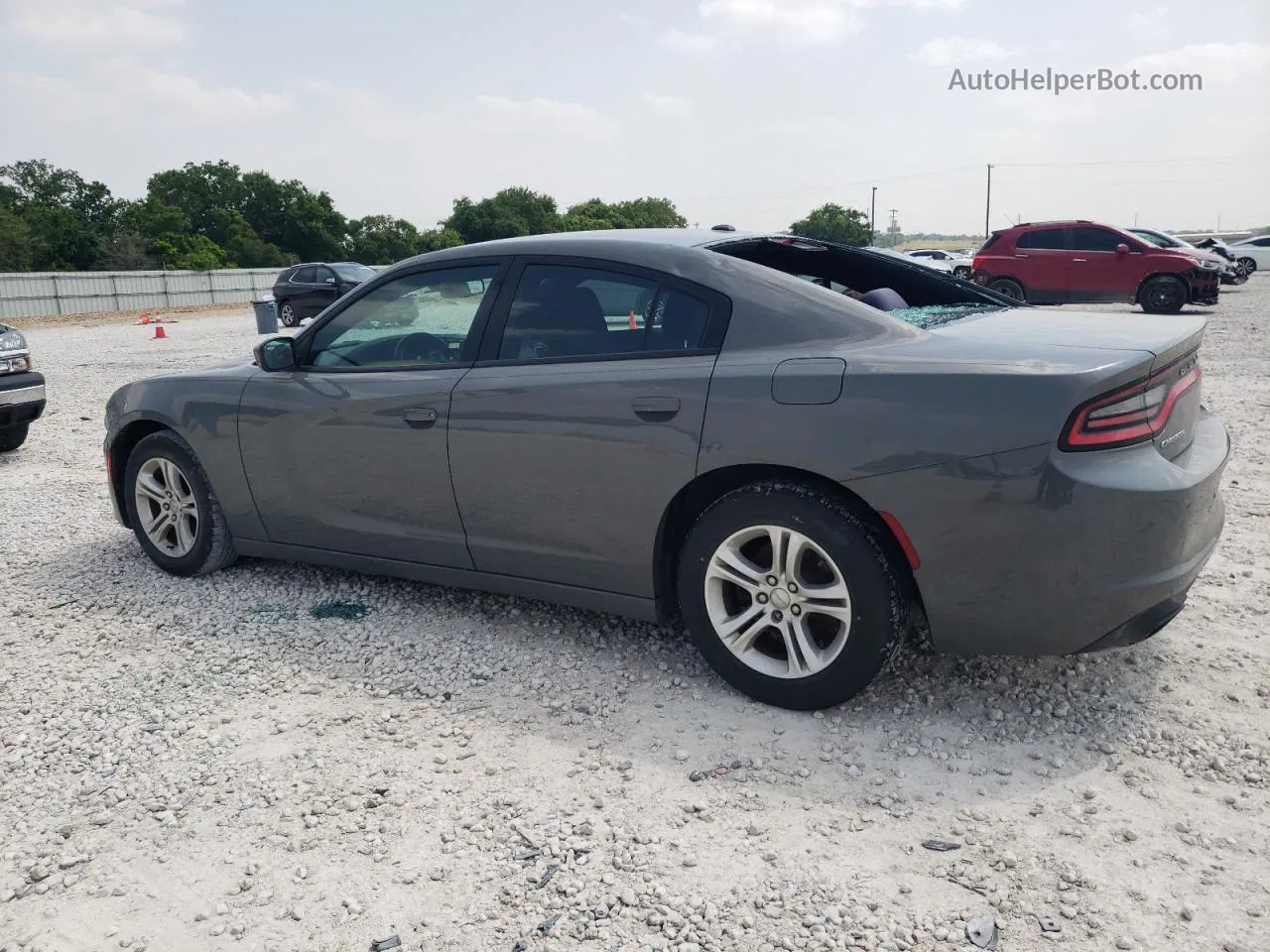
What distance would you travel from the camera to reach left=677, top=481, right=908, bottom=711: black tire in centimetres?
302

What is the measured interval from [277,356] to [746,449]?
7.41 ft

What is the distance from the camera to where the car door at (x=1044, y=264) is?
17.7m

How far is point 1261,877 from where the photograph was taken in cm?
236

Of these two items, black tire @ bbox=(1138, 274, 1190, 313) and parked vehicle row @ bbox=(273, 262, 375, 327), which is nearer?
black tire @ bbox=(1138, 274, 1190, 313)

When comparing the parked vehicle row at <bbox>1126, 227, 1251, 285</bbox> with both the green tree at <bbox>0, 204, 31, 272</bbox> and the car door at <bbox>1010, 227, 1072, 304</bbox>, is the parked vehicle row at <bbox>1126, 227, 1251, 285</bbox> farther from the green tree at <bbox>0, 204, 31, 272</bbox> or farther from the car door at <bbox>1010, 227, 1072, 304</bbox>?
the green tree at <bbox>0, 204, 31, 272</bbox>

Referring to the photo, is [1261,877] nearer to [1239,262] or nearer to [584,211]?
[1239,262]

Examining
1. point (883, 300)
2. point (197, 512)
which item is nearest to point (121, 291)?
point (197, 512)

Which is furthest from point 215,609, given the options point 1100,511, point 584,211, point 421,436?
point 584,211

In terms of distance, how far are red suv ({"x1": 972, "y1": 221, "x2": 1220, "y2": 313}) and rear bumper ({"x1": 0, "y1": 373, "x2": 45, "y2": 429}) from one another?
1512 centimetres

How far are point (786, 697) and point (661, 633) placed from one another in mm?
851

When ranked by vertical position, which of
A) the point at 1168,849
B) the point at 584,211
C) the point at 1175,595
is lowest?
the point at 1168,849

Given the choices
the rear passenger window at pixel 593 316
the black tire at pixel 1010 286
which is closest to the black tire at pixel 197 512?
the rear passenger window at pixel 593 316

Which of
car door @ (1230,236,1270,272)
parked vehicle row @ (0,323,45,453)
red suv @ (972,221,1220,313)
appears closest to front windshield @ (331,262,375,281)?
red suv @ (972,221,1220,313)

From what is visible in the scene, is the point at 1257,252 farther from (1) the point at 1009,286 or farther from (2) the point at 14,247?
(2) the point at 14,247
